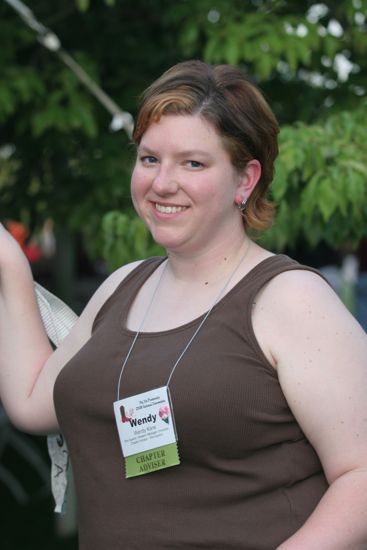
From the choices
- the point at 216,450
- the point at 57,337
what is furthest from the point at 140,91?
the point at 216,450

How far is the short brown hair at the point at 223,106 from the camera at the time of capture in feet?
5.56

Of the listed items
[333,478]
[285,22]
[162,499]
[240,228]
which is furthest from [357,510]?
[285,22]

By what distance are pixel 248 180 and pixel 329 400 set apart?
0.46 meters

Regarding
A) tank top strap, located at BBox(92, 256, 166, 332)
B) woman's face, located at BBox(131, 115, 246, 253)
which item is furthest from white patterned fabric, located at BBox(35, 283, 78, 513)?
woman's face, located at BBox(131, 115, 246, 253)

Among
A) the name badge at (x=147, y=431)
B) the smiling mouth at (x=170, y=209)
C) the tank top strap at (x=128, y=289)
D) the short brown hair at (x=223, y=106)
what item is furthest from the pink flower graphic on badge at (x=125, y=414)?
the short brown hair at (x=223, y=106)

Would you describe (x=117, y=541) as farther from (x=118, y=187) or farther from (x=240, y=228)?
(x=118, y=187)

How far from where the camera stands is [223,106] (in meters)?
1.69

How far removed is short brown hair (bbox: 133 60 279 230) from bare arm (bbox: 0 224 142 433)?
0.43 m

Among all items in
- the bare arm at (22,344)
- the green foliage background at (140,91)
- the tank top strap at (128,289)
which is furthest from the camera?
the green foliage background at (140,91)

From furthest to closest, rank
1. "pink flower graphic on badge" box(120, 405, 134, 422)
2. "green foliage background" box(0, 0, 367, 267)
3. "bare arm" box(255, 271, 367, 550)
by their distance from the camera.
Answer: "green foliage background" box(0, 0, 367, 267)
"pink flower graphic on badge" box(120, 405, 134, 422)
"bare arm" box(255, 271, 367, 550)

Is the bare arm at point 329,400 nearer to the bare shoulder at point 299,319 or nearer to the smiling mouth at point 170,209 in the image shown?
the bare shoulder at point 299,319

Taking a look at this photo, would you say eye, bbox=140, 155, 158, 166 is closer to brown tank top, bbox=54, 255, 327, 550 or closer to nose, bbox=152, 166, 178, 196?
nose, bbox=152, 166, 178, 196

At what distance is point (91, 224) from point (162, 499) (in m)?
2.17

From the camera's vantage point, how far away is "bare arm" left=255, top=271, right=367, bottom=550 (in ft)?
5.06
